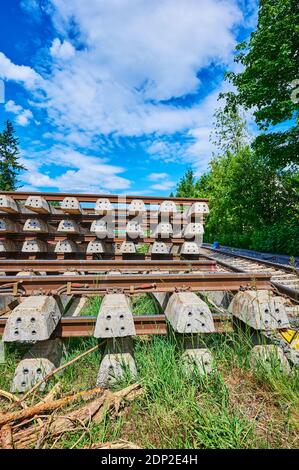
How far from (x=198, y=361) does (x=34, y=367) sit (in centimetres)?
128

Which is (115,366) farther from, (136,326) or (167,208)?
(167,208)

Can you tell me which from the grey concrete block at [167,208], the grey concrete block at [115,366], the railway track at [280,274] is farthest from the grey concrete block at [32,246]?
the railway track at [280,274]

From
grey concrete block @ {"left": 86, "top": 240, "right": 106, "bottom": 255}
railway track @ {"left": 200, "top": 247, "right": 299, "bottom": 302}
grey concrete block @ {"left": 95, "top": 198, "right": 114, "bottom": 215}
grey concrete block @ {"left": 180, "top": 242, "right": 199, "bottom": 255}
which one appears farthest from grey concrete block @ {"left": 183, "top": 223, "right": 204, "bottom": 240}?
grey concrete block @ {"left": 86, "top": 240, "right": 106, "bottom": 255}

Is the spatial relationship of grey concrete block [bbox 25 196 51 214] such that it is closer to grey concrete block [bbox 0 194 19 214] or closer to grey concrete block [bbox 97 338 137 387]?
grey concrete block [bbox 0 194 19 214]

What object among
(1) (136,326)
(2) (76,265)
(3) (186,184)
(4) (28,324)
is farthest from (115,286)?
(3) (186,184)

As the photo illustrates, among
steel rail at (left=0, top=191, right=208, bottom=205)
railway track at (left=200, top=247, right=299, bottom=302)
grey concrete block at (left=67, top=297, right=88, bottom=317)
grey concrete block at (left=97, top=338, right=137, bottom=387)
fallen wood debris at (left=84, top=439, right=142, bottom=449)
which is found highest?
steel rail at (left=0, top=191, right=208, bottom=205)

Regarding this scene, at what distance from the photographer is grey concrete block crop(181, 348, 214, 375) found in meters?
1.79

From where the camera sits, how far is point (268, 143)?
10539mm

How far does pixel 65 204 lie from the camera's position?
3719 mm

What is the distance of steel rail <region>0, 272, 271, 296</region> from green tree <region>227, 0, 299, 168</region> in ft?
30.6

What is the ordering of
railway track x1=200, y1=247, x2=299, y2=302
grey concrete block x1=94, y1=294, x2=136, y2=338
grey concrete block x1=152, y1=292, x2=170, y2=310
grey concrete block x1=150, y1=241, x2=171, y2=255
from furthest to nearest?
grey concrete block x1=150, y1=241, x2=171, y2=255 < railway track x1=200, y1=247, x2=299, y2=302 < grey concrete block x1=152, y1=292, x2=170, y2=310 < grey concrete block x1=94, y1=294, x2=136, y2=338

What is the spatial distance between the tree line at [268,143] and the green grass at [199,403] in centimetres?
1014

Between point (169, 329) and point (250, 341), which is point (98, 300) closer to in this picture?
point (169, 329)
